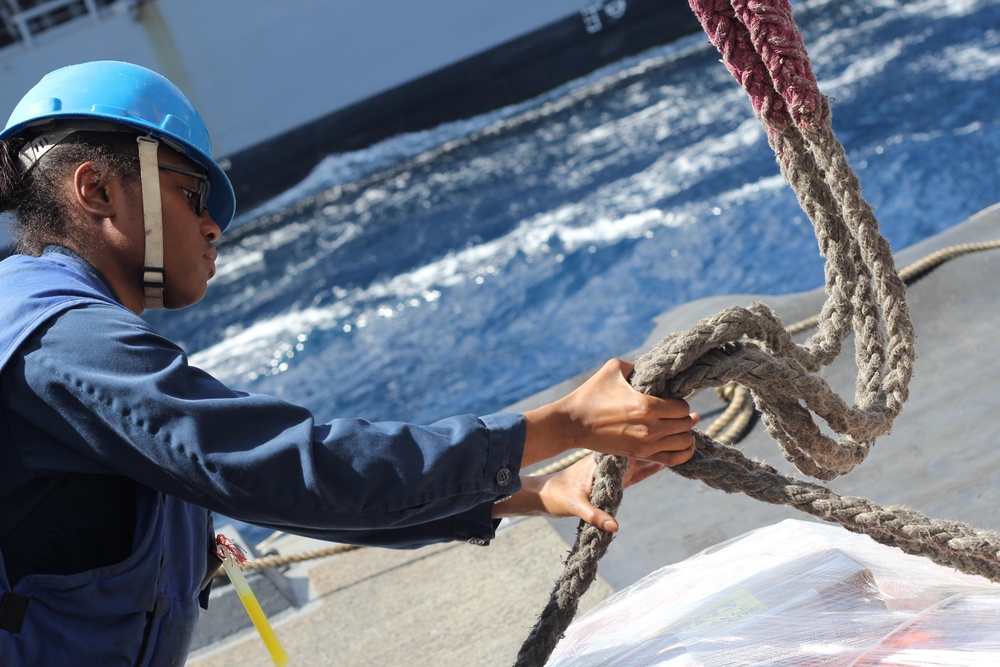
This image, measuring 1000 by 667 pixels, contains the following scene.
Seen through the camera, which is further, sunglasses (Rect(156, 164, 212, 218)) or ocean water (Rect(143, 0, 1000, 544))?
ocean water (Rect(143, 0, 1000, 544))

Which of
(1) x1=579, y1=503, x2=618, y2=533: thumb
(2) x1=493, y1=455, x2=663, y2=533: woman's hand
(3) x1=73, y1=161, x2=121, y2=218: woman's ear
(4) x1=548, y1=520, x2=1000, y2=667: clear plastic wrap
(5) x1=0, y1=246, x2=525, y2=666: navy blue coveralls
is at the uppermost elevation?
(3) x1=73, y1=161, x2=121, y2=218: woman's ear

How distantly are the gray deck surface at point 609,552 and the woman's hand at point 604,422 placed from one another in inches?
49.1

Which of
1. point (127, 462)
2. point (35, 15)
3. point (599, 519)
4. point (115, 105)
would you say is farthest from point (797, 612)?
point (35, 15)

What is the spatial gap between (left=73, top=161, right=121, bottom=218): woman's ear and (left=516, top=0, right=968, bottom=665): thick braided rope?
0.80 metres

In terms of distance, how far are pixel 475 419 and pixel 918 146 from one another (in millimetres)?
8926

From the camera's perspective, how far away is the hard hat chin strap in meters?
1.32

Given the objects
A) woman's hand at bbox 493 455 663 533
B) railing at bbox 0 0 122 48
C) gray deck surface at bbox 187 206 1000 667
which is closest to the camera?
woman's hand at bbox 493 455 663 533

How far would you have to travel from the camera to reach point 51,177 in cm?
130

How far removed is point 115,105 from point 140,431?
0.55 meters

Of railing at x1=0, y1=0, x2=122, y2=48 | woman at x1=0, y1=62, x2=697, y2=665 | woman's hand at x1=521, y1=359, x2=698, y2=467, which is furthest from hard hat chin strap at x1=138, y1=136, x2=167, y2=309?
railing at x1=0, y1=0, x2=122, y2=48

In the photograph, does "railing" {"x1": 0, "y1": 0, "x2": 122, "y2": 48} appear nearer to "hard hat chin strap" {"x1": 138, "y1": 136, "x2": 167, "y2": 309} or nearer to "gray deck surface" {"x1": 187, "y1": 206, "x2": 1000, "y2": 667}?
"gray deck surface" {"x1": 187, "y1": 206, "x2": 1000, "y2": 667}

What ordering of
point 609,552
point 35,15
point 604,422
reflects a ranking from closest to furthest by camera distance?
point 604,422 → point 609,552 → point 35,15

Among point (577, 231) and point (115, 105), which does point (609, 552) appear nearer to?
point (115, 105)

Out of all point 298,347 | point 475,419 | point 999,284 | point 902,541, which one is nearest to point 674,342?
point 475,419
